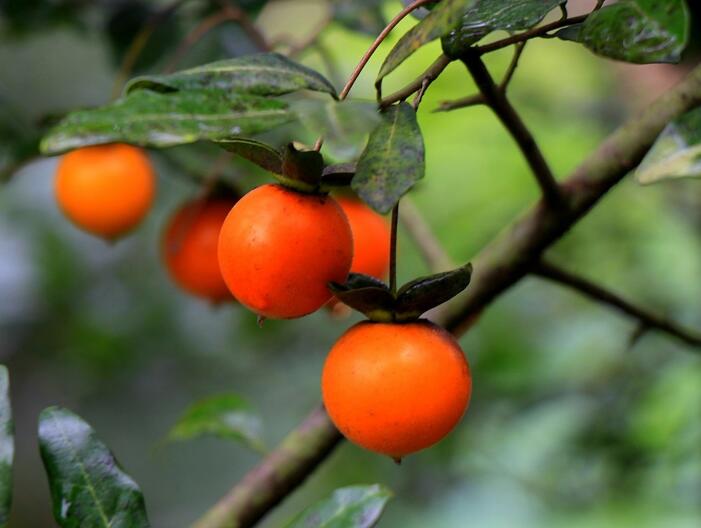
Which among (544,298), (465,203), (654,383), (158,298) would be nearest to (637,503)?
(654,383)

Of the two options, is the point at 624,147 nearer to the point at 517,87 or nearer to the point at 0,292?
the point at 517,87

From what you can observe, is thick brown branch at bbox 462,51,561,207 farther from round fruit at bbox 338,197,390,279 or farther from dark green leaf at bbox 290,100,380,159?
round fruit at bbox 338,197,390,279

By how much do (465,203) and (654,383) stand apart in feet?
1.19

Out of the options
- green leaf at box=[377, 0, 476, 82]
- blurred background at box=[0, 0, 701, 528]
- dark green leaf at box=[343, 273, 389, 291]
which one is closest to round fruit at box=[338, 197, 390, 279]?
blurred background at box=[0, 0, 701, 528]

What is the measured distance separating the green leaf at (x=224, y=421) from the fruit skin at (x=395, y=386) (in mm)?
346

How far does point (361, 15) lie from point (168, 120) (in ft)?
2.17

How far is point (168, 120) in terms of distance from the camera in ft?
1.30

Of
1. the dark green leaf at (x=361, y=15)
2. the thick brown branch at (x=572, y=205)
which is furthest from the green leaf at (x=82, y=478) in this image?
the dark green leaf at (x=361, y=15)

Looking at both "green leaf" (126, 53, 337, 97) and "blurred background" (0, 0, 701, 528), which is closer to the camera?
"green leaf" (126, 53, 337, 97)

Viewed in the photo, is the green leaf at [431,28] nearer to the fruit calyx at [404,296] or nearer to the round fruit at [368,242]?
the fruit calyx at [404,296]

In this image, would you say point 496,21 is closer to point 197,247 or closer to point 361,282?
point 361,282

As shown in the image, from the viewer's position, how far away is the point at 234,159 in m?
1.04

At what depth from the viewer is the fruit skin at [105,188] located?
908mm

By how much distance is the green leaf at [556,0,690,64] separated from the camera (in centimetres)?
40
